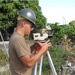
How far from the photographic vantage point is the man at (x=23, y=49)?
9.58 ft

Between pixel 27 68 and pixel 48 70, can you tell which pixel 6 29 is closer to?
pixel 48 70

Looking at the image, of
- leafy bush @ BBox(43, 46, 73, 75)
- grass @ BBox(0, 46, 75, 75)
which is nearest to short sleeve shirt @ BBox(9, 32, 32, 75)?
leafy bush @ BBox(43, 46, 73, 75)

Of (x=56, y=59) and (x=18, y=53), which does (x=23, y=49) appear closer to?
(x=18, y=53)

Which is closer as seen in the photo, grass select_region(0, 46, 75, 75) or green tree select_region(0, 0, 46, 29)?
grass select_region(0, 46, 75, 75)

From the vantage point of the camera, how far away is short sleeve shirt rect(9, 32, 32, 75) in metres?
2.95

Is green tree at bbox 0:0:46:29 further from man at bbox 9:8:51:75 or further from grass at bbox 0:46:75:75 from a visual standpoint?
man at bbox 9:8:51:75

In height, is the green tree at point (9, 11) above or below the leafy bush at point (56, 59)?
above

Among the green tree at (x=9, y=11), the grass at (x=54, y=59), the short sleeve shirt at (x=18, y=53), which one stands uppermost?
the green tree at (x=9, y=11)

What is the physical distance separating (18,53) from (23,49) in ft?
0.20

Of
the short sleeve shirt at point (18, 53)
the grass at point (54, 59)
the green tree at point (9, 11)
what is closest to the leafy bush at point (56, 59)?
the grass at point (54, 59)

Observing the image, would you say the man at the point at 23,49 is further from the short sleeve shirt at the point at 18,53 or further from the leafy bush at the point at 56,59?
the leafy bush at the point at 56,59

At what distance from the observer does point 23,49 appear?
2.94 m

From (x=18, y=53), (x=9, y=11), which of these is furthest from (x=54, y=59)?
(x=9, y=11)

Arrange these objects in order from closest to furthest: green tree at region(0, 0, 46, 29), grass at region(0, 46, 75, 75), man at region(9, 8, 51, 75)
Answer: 1. man at region(9, 8, 51, 75)
2. grass at region(0, 46, 75, 75)
3. green tree at region(0, 0, 46, 29)
